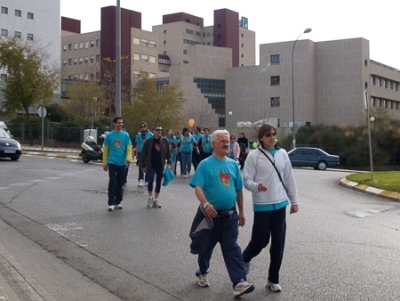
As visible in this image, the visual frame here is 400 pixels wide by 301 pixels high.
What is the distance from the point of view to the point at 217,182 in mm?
5414

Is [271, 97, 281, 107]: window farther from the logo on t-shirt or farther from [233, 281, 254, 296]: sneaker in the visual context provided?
[233, 281, 254, 296]: sneaker

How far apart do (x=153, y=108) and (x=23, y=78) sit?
9803 millimetres

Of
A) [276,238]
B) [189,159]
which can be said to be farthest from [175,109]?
[276,238]

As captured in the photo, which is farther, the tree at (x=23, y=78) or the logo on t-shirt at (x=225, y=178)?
the tree at (x=23, y=78)

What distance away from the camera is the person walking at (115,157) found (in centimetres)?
1054

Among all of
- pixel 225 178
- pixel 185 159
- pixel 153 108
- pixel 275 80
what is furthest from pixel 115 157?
pixel 275 80

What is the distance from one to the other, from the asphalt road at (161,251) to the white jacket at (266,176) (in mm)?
956

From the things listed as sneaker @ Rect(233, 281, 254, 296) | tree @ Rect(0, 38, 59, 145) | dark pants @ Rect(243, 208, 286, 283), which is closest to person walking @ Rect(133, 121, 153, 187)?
dark pants @ Rect(243, 208, 286, 283)

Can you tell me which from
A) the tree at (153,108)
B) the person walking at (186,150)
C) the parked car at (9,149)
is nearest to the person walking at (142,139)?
the person walking at (186,150)

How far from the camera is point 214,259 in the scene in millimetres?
6867

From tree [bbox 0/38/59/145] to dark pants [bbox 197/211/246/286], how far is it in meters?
33.3

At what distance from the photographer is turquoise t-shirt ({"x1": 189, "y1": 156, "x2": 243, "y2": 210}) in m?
5.41

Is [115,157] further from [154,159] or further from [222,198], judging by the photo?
[222,198]

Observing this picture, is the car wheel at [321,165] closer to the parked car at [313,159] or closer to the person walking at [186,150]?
the parked car at [313,159]
